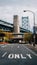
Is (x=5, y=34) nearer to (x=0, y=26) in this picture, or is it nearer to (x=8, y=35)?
(x=8, y=35)

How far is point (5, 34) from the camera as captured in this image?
186250 millimetres

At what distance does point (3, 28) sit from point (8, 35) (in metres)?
12.3

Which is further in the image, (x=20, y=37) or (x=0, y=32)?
(x=20, y=37)

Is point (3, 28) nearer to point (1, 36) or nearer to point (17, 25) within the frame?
point (17, 25)

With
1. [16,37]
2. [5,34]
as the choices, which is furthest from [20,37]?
[5,34]

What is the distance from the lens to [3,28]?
651ft

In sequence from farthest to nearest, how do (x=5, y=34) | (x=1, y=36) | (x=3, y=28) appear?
1. (x=3, y=28)
2. (x=5, y=34)
3. (x=1, y=36)

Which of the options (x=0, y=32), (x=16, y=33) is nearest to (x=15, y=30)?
(x=16, y=33)

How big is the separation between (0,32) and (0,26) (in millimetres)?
21007

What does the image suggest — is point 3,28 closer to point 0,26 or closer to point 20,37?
point 0,26

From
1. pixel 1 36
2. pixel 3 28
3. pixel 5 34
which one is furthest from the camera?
pixel 3 28

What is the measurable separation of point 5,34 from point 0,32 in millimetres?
8209

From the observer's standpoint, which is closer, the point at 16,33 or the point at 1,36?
the point at 1,36

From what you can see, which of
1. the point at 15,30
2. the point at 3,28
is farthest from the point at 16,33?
the point at 3,28
